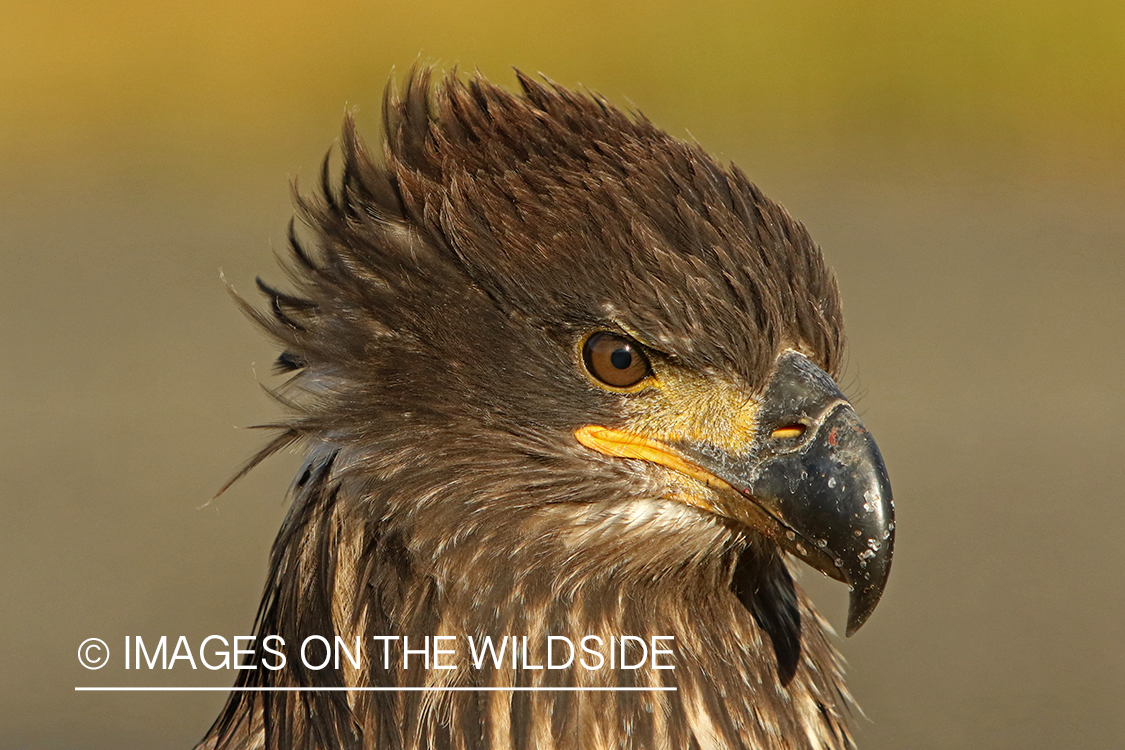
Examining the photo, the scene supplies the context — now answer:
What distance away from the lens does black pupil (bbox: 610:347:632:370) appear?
10.6 ft

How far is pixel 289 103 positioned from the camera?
17766mm

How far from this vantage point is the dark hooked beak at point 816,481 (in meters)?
3.07

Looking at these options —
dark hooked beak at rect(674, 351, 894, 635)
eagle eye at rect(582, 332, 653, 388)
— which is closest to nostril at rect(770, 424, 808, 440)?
dark hooked beak at rect(674, 351, 894, 635)

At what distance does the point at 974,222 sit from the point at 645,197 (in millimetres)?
13087

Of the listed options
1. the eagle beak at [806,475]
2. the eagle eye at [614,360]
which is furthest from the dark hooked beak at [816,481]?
the eagle eye at [614,360]

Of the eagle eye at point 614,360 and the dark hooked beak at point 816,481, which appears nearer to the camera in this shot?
the dark hooked beak at point 816,481

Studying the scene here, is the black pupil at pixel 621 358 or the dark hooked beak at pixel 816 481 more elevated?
the black pupil at pixel 621 358


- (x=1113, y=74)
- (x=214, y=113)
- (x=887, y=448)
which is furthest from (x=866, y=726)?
(x=214, y=113)

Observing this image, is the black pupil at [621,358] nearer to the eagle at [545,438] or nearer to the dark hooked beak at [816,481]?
the eagle at [545,438]

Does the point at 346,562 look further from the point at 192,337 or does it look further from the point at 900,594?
the point at 192,337

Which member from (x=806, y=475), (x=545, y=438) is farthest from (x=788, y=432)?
(x=545, y=438)

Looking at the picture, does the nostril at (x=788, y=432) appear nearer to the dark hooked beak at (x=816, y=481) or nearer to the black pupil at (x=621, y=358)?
the dark hooked beak at (x=816, y=481)

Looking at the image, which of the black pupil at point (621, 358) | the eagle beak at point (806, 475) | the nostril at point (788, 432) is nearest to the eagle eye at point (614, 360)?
the black pupil at point (621, 358)

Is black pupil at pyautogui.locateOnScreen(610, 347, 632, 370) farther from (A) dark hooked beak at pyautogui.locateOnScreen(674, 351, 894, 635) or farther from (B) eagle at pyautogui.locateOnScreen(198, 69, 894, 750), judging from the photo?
(A) dark hooked beak at pyautogui.locateOnScreen(674, 351, 894, 635)
